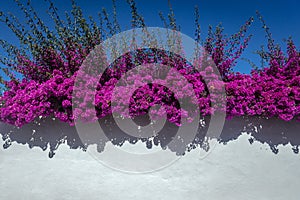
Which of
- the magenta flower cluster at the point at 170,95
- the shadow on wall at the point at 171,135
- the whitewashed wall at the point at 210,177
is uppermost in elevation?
the magenta flower cluster at the point at 170,95

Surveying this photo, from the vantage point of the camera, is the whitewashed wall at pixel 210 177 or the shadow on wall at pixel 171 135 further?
the shadow on wall at pixel 171 135

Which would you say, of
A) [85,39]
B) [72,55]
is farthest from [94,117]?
[85,39]

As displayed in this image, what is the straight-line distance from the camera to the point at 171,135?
4074mm

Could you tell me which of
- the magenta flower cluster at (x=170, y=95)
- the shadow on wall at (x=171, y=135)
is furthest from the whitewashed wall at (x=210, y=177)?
the magenta flower cluster at (x=170, y=95)

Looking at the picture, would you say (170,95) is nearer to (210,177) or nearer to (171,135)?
(171,135)

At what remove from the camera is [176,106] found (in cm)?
400

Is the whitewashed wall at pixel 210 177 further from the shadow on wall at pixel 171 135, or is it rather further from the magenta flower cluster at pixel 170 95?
the magenta flower cluster at pixel 170 95

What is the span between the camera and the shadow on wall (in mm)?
4023

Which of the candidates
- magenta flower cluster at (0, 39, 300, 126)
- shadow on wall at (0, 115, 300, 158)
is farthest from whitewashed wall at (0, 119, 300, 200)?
magenta flower cluster at (0, 39, 300, 126)

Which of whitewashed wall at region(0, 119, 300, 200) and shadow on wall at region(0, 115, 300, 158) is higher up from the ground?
shadow on wall at region(0, 115, 300, 158)

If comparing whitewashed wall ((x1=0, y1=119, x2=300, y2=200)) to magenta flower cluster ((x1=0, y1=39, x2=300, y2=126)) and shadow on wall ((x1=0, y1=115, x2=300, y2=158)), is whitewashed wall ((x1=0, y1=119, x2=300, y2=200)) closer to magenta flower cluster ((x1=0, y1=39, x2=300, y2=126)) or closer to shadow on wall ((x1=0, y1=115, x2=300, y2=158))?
shadow on wall ((x1=0, y1=115, x2=300, y2=158))

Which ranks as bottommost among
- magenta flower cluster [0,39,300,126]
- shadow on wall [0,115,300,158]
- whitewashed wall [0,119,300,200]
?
whitewashed wall [0,119,300,200]

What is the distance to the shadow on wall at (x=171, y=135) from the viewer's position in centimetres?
402

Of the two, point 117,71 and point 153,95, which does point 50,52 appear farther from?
point 153,95
